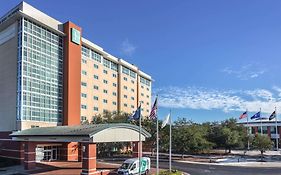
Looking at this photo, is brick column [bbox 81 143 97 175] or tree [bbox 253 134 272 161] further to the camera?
tree [bbox 253 134 272 161]

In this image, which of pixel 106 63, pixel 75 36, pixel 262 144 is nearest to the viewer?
pixel 262 144

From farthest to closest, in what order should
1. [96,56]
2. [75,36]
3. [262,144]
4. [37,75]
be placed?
[96,56] < [75,36] < [262,144] < [37,75]

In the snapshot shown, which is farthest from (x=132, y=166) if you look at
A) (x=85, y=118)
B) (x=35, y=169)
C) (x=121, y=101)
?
(x=121, y=101)

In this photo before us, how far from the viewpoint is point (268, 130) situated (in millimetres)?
99500

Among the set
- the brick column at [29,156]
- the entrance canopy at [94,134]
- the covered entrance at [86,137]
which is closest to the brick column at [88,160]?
the covered entrance at [86,137]

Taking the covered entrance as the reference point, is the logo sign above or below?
above

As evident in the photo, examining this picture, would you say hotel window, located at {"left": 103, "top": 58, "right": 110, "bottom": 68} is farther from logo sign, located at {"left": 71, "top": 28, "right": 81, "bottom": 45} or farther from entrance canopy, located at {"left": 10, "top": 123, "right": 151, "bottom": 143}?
entrance canopy, located at {"left": 10, "top": 123, "right": 151, "bottom": 143}

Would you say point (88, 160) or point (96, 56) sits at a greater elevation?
point (96, 56)

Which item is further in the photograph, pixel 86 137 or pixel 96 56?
pixel 96 56

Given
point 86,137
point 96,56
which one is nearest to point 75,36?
point 96,56

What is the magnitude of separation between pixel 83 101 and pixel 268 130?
206 ft

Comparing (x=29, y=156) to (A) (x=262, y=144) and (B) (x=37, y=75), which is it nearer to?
(B) (x=37, y=75)

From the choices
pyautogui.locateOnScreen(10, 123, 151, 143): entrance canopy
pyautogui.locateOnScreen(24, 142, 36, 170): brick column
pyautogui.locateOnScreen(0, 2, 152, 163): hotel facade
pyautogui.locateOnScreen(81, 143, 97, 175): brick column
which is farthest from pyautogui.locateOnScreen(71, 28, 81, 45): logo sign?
pyautogui.locateOnScreen(81, 143, 97, 175): brick column

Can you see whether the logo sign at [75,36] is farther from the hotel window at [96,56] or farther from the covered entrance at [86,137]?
the covered entrance at [86,137]
